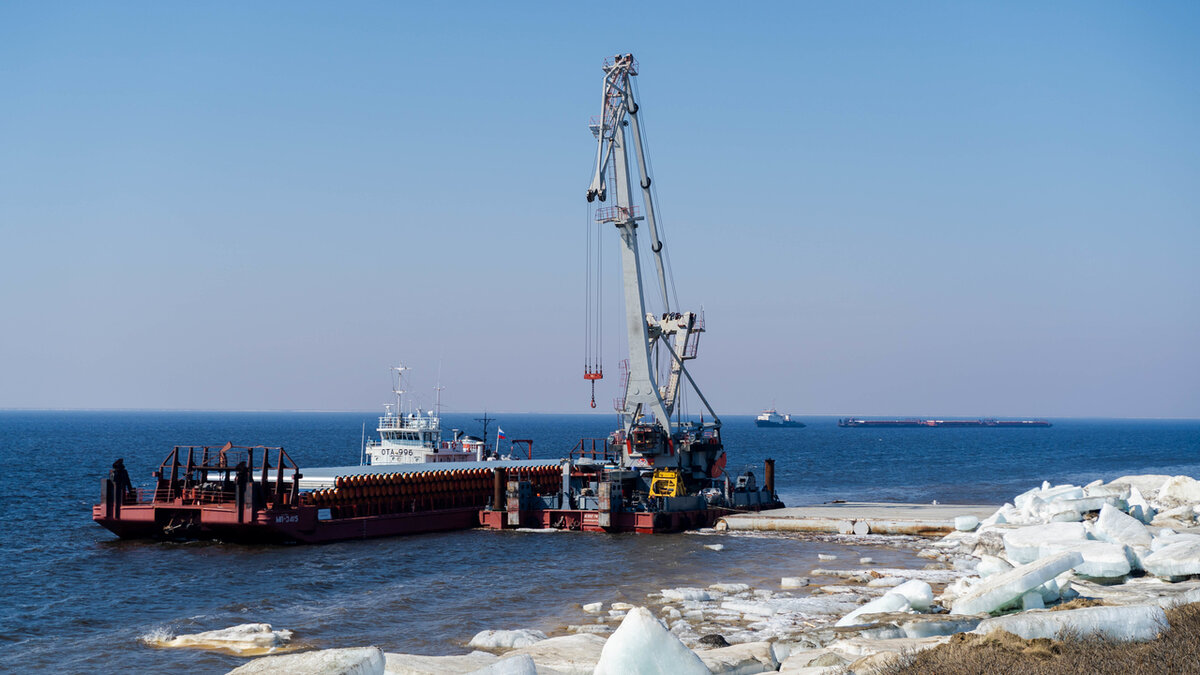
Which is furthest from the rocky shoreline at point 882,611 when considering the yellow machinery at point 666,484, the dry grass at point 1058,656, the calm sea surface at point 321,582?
the yellow machinery at point 666,484

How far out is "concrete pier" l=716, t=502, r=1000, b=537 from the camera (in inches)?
1554

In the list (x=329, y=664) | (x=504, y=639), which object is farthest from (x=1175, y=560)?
(x=329, y=664)

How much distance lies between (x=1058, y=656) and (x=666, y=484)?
32648mm

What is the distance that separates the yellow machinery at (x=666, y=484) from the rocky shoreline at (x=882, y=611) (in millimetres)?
10944

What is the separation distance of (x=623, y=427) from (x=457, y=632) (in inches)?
977

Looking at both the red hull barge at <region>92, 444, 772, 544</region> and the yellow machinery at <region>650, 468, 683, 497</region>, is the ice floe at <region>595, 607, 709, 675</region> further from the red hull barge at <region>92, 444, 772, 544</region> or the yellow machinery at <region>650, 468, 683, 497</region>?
the yellow machinery at <region>650, 468, 683, 497</region>

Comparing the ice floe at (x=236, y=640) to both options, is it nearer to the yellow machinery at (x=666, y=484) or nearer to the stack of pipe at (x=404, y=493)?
the stack of pipe at (x=404, y=493)

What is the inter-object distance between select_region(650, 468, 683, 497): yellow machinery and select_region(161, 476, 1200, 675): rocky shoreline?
10944 millimetres

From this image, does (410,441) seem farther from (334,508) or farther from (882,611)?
(882,611)

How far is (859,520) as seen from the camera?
132 feet

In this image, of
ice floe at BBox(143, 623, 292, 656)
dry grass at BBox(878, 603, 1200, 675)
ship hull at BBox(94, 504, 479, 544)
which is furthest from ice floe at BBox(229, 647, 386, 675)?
ship hull at BBox(94, 504, 479, 544)

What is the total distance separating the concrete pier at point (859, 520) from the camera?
39469 mm

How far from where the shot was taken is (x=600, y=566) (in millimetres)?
32938

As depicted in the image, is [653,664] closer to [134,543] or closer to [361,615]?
[361,615]
